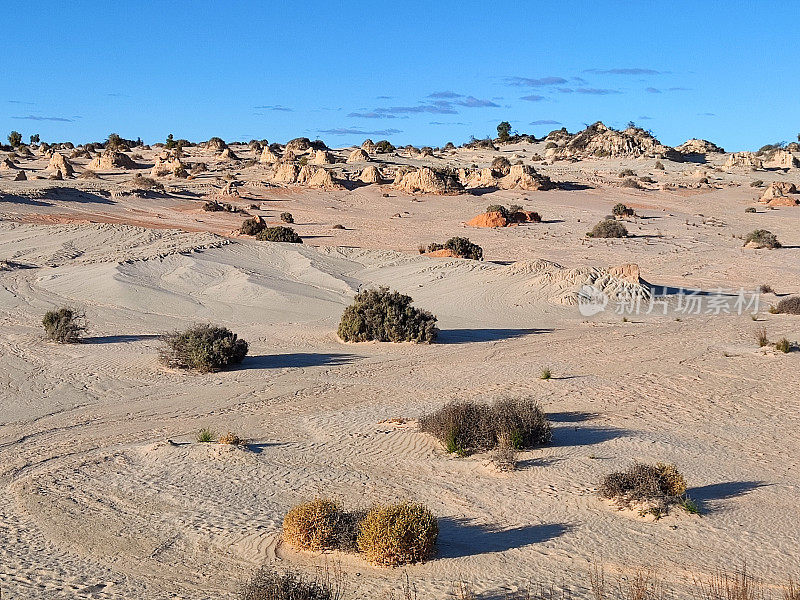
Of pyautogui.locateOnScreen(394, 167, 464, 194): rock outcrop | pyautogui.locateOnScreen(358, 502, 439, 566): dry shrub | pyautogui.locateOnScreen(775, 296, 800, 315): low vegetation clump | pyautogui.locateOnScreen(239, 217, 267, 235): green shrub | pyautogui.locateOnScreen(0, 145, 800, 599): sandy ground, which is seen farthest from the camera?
pyautogui.locateOnScreen(394, 167, 464, 194): rock outcrop

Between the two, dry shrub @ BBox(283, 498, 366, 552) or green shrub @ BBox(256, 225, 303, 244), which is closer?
dry shrub @ BBox(283, 498, 366, 552)

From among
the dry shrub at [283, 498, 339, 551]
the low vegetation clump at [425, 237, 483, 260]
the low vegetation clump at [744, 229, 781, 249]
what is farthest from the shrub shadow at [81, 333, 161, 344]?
the low vegetation clump at [744, 229, 781, 249]

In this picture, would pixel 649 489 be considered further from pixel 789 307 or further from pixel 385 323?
pixel 789 307

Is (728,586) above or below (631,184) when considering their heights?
below

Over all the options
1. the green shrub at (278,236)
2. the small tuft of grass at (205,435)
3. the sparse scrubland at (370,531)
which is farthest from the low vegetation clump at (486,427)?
the green shrub at (278,236)

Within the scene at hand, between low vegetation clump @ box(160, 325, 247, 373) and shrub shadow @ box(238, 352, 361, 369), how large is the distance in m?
0.42

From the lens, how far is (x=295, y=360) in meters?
14.9

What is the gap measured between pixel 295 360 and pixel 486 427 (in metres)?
6.17

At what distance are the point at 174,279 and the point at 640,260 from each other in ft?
54.7

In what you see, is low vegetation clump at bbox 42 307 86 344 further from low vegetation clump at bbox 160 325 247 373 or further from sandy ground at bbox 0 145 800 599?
low vegetation clump at bbox 160 325 247 373

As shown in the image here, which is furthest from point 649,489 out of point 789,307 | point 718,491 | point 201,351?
point 789,307

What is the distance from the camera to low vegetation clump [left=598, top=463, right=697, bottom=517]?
7.51 metres

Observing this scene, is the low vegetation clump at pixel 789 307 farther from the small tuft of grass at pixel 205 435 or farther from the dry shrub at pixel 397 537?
the dry shrub at pixel 397 537

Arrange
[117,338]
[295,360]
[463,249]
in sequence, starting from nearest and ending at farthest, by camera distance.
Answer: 1. [295,360]
2. [117,338]
3. [463,249]
